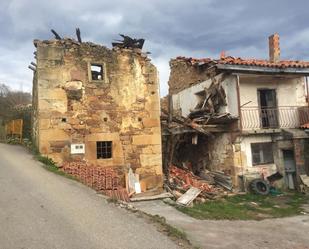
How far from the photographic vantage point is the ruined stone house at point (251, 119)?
16000mm

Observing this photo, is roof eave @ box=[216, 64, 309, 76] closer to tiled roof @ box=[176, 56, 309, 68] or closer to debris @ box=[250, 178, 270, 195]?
tiled roof @ box=[176, 56, 309, 68]

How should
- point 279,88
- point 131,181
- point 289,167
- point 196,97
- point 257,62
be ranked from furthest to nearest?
point 196,97 < point 279,88 < point 289,167 < point 257,62 < point 131,181

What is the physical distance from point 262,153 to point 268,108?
2.21 metres

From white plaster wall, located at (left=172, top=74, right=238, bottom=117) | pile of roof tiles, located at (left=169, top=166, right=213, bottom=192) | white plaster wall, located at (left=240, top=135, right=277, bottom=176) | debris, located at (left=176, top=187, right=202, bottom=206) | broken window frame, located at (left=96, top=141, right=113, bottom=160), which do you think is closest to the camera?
debris, located at (left=176, top=187, right=202, bottom=206)

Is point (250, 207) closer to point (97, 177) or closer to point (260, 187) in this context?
point (260, 187)

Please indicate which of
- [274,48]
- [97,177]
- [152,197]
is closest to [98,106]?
[97,177]

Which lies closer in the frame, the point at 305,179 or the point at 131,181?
the point at 131,181

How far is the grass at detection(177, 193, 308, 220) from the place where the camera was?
11209mm

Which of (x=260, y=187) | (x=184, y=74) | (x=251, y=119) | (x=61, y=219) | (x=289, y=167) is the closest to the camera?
(x=61, y=219)

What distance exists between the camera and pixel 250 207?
1306 cm

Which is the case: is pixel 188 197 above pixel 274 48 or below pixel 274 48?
below

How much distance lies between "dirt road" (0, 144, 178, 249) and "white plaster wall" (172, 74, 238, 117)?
28.8 feet

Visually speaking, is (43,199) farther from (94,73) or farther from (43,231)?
Result: (94,73)

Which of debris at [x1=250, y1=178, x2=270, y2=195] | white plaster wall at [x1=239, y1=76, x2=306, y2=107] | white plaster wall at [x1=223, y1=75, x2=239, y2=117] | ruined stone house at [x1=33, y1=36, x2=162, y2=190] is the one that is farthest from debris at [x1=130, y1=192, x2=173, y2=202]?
white plaster wall at [x1=239, y1=76, x2=306, y2=107]
